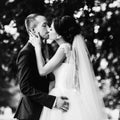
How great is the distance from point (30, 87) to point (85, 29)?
2.29m

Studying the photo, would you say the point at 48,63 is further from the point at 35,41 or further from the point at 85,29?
the point at 85,29

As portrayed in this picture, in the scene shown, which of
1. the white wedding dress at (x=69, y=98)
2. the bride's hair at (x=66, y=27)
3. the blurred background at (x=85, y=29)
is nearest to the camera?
the white wedding dress at (x=69, y=98)

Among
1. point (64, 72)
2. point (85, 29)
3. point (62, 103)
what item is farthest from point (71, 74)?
point (85, 29)

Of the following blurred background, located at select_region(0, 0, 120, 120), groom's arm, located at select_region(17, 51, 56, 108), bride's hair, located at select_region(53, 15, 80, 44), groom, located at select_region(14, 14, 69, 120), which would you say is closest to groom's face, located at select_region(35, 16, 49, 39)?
groom, located at select_region(14, 14, 69, 120)

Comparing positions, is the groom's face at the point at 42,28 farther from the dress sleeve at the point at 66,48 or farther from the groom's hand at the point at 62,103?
the groom's hand at the point at 62,103

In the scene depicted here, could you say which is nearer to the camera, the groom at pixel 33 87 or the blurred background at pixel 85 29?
the groom at pixel 33 87

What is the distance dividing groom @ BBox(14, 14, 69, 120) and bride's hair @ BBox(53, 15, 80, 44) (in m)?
0.13

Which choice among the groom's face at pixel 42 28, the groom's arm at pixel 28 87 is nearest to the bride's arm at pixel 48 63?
the groom's arm at pixel 28 87

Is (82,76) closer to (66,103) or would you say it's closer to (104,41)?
(66,103)

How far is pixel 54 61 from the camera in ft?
14.5

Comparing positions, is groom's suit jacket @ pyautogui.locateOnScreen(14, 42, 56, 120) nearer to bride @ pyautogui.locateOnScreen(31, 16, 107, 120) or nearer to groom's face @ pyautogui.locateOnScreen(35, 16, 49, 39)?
bride @ pyautogui.locateOnScreen(31, 16, 107, 120)

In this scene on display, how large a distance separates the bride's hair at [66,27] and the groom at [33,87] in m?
0.13

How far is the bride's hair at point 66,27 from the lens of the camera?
4.56m

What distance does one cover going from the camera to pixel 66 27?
180 inches
